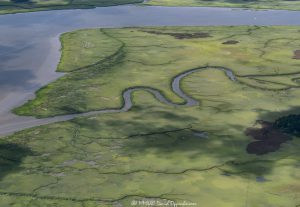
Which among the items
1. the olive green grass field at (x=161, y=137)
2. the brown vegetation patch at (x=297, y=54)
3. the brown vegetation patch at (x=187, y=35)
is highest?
the brown vegetation patch at (x=187, y=35)

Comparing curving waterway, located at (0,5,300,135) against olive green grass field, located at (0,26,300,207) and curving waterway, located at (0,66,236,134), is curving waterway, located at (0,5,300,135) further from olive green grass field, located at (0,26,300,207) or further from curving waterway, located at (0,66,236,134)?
olive green grass field, located at (0,26,300,207)

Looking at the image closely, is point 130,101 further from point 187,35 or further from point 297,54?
point 187,35

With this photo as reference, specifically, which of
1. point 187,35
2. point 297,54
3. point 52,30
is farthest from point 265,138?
point 52,30

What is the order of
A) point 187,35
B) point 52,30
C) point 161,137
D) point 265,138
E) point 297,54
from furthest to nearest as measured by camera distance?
point 52,30 < point 187,35 < point 297,54 < point 161,137 < point 265,138

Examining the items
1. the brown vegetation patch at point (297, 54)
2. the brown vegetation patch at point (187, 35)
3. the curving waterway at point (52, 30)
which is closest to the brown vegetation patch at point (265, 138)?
the curving waterway at point (52, 30)

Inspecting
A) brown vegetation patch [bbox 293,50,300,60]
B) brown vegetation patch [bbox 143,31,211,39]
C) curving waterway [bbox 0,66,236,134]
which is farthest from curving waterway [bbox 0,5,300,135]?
brown vegetation patch [bbox 293,50,300,60]

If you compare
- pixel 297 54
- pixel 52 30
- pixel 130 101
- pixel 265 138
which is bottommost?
pixel 265 138

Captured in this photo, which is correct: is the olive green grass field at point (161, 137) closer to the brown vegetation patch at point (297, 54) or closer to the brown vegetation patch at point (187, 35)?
the brown vegetation patch at point (297, 54)
